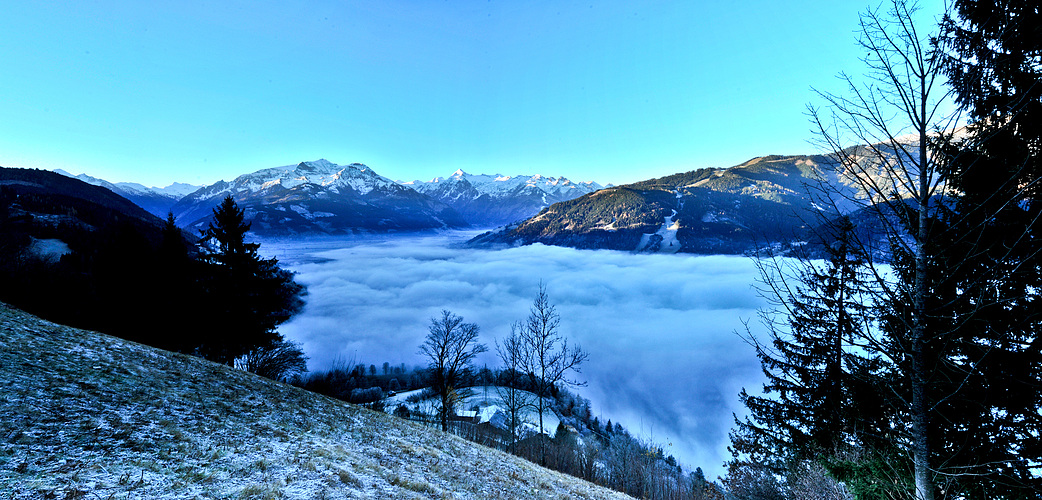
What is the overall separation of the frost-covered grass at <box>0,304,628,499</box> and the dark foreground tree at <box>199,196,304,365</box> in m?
13.7

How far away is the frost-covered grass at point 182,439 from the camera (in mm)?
6141

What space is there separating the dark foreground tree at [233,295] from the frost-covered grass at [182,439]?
44.9 feet

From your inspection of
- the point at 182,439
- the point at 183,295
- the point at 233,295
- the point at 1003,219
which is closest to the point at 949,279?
the point at 1003,219

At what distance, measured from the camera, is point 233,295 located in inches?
1052

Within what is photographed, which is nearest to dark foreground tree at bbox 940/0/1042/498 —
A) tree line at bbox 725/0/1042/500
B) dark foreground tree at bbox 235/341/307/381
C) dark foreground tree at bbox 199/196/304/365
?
tree line at bbox 725/0/1042/500

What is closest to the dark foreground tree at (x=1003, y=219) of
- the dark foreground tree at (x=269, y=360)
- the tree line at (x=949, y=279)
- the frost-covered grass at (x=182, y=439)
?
the tree line at (x=949, y=279)

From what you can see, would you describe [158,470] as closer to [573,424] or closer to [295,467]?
[295,467]

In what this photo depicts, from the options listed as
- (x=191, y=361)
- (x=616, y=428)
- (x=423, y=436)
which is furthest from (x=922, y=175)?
(x=616, y=428)

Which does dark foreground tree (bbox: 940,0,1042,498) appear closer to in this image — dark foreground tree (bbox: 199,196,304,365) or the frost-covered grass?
the frost-covered grass

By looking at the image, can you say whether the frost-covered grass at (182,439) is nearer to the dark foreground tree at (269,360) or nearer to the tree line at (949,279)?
the tree line at (949,279)

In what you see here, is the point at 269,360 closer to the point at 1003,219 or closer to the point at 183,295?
the point at 183,295

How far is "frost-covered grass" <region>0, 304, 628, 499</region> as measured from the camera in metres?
6.14

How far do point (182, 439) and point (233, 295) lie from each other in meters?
24.0

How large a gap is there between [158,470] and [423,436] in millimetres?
10169
